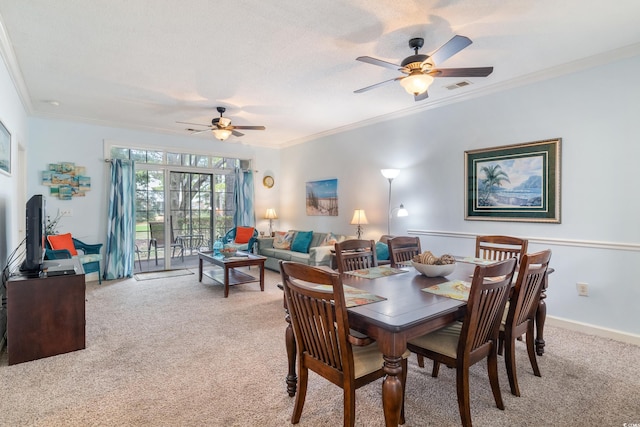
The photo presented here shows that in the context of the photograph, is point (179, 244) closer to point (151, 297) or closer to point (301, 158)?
point (151, 297)

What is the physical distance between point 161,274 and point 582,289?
5.94 metres

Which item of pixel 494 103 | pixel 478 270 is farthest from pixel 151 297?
pixel 494 103

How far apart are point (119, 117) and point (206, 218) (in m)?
2.37

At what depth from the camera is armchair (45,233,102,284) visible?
4.27 m

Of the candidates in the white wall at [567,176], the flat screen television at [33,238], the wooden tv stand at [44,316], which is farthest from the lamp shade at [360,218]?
the flat screen television at [33,238]

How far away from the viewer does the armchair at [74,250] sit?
168 inches

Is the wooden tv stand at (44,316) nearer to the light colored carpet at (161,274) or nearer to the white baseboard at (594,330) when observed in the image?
the light colored carpet at (161,274)

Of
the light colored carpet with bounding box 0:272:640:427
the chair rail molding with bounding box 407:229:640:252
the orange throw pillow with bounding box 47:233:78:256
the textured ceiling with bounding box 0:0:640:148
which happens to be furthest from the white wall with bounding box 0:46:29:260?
the chair rail molding with bounding box 407:229:640:252

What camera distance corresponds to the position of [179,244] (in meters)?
6.44

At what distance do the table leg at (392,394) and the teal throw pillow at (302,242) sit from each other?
4.31 meters

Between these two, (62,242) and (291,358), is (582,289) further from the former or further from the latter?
(62,242)

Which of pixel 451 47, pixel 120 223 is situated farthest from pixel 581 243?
pixel 120 223

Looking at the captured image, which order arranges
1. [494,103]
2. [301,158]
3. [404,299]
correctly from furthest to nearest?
[301,158] < [494,103] < [404,299]

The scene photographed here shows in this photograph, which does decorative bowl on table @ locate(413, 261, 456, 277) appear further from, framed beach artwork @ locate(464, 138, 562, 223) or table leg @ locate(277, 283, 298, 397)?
framed beach artwork @ locate(464, 138, 562, 223)
